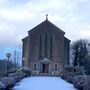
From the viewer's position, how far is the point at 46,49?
254 feet

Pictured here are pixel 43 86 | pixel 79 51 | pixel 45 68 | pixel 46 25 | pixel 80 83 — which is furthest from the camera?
pixel 79 51

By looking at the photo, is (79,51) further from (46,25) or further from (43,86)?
(43,86)

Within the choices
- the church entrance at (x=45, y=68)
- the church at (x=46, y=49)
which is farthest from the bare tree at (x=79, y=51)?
the church entrance at (x=45, y=68)

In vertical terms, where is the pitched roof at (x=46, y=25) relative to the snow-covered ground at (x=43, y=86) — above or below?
above

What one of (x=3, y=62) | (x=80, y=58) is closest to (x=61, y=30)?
(x=80, y=58)

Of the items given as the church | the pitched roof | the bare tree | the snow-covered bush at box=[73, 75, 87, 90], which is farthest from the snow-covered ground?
the pitched roof

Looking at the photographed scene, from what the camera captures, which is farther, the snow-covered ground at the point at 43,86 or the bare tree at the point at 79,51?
the bare tree at the point at 79,51

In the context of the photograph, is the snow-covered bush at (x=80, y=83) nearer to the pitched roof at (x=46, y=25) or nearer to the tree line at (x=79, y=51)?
the tree line at (x=79, y=51)

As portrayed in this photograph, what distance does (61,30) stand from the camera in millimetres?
78062

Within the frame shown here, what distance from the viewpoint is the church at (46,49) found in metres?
77.2

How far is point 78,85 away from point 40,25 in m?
53.7

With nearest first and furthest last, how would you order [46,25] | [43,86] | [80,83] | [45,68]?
[80,83] → [43,86] → [45,68] → [46,25]

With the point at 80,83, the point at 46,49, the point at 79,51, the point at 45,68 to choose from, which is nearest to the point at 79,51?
the point at 79,51

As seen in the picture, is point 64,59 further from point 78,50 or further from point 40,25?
point 40,25
